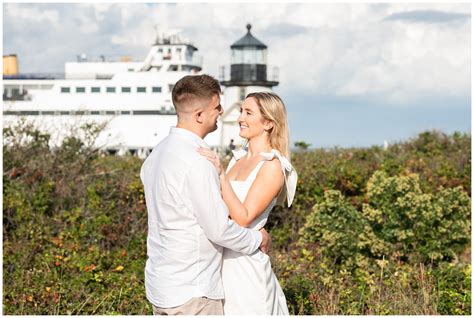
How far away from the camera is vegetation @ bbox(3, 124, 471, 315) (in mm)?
7859

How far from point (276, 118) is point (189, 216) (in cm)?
88

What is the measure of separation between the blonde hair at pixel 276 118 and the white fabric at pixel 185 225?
22.3 inches

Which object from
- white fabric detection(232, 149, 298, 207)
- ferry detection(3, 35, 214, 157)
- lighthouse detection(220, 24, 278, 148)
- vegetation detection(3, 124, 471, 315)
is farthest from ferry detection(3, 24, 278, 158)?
white fabric detection(232, 149, 298, 207)

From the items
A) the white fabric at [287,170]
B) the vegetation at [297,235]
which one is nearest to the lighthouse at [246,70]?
the vegetation at [297,235]

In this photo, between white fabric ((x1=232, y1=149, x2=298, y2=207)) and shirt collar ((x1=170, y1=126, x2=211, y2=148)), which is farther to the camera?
white fabric ((x1=232, y1=149, x2=298, y2=207))

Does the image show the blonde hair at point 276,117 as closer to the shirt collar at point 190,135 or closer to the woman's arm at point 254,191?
the woman's arm at point 254,191

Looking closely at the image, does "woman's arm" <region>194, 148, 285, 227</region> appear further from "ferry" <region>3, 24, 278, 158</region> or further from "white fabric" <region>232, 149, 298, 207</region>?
"ferry" <region>3, 24, 278, 158</region>

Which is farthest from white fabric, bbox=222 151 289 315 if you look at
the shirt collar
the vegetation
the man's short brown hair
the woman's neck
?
the vegetation

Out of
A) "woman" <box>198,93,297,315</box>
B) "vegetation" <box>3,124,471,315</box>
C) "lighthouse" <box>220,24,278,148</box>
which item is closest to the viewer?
"woman" <box>198,93,297,315</box>

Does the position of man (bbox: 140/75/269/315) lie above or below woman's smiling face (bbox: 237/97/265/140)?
below

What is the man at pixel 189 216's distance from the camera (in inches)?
164

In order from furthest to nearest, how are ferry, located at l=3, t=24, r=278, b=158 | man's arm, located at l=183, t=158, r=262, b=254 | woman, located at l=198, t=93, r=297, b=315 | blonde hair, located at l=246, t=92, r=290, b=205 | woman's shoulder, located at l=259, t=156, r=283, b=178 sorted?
1. ferry, located at l=3, t=24, r=278, b=158
2. blonde hair, located at l=246, t=92, r=290, b=205
3. woman's shoulder, located at l=259, t=156, r=283, b=178
4. woman, located at l=198, t=93, r=297, b=315
5. man's arm, located at l=183, t=158, r=262, b=254

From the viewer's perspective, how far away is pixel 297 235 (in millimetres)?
11562

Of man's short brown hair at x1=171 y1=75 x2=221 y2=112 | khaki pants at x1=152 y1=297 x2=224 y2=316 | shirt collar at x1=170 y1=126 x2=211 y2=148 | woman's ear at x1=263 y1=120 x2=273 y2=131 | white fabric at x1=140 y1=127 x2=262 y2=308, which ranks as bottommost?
khaki pants at x1=152 y1=297 x2=224 y2=316
